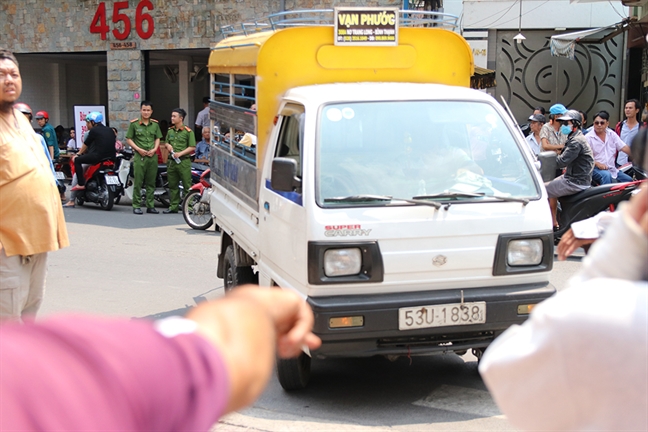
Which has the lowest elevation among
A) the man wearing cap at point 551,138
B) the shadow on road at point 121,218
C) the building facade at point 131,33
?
the shadow on road at point 121,218

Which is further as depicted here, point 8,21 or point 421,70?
point 8,21

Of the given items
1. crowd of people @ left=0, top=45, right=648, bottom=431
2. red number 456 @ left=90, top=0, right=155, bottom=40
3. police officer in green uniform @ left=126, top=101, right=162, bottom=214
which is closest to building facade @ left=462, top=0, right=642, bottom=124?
red number 456 @ left=90, top=0, right=155, bottom=40

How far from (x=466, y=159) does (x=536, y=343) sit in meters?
3.57

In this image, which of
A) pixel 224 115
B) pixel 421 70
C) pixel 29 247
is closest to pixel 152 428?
pixel 29 247

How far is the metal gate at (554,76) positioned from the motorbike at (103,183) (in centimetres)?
1151

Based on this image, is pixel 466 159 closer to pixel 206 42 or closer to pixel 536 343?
pixel 536 343

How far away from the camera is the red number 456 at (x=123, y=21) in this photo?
728 inches

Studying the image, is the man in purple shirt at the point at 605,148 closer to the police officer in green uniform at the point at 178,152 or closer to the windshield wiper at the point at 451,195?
the police officer in green uniform at the point at 178,152

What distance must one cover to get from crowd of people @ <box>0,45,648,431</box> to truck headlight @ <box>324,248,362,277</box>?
272cm

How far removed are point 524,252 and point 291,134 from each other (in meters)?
1.75

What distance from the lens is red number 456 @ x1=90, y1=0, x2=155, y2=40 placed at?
1850 cm

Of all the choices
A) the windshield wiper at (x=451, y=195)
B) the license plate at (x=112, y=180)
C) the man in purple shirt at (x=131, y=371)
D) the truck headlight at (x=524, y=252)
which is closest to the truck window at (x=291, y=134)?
the windshield wiper at (x=451, y=195)

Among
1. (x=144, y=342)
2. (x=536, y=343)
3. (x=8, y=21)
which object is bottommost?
(x=536, y=343)

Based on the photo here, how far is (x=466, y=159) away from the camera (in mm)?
5031
